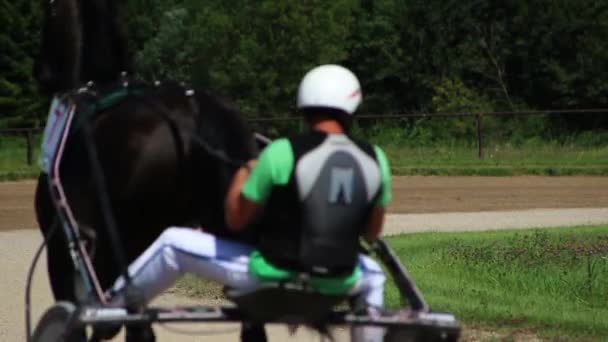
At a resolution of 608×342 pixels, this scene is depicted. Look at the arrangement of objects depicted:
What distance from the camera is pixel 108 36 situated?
711 centimetres

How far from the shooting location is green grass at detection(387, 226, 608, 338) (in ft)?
31.2

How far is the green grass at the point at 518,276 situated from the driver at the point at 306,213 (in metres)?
3.89

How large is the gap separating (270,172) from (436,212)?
14.4 metres

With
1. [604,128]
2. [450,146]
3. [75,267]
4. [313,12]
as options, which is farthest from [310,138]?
[313,12]

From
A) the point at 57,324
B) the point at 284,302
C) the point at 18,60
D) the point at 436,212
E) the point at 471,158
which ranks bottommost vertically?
the point at 471,158

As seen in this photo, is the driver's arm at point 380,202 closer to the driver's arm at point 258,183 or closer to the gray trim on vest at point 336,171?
the gray trim on vest at point 336,171

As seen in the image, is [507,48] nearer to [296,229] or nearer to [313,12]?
[313,12]

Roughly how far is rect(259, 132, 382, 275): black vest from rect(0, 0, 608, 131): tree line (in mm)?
33057

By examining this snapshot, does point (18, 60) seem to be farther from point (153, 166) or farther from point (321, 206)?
point (321, 206)

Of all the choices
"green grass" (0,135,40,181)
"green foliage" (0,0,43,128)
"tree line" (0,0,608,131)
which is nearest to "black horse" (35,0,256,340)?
"green grass" (0,135,40,181)

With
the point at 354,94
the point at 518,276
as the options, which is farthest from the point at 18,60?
the point at 354,94

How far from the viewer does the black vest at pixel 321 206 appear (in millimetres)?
5297

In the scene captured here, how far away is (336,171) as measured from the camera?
17.5 feet

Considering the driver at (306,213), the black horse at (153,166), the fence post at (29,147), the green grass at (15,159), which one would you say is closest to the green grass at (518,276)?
the black horse at (153,166)
